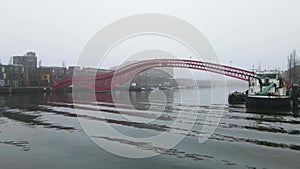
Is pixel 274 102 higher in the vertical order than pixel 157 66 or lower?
lower

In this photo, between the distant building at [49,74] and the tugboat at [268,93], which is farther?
the distant building at [49,74]

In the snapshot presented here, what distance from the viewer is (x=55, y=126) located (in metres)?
13.7

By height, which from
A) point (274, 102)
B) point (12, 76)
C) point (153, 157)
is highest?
point (12, 76)

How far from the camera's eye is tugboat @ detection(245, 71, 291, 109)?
24.8 meters

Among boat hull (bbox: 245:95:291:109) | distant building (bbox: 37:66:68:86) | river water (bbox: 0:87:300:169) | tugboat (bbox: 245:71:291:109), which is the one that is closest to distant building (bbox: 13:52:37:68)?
distant building (bbox: 37:66:68:86)

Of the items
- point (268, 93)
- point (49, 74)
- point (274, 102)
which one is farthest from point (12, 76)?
point (274, 102)

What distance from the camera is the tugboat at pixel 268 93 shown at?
81.5 feet

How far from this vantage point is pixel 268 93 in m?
27.3

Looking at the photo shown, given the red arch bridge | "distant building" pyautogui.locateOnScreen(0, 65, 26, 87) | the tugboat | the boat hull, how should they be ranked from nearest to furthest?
the boat hull
the tugboat
the red arch bridge
"distant building" pyautogui.locateOnScreen(0, 65, 26, 87)

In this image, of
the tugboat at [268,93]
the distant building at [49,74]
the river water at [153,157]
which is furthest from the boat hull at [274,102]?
the distant building at [49,74]

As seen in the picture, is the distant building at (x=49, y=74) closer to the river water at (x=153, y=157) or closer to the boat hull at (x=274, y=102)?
the river water at (x=153, y=157)

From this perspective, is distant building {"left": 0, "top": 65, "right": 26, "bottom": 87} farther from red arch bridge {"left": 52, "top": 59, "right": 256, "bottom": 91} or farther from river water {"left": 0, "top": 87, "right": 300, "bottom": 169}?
river water {"left": 0, "top": 87, "right": 300, "bottom": 169}

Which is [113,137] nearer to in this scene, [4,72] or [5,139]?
[5,139]

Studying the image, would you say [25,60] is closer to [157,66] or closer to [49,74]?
[49,74]
